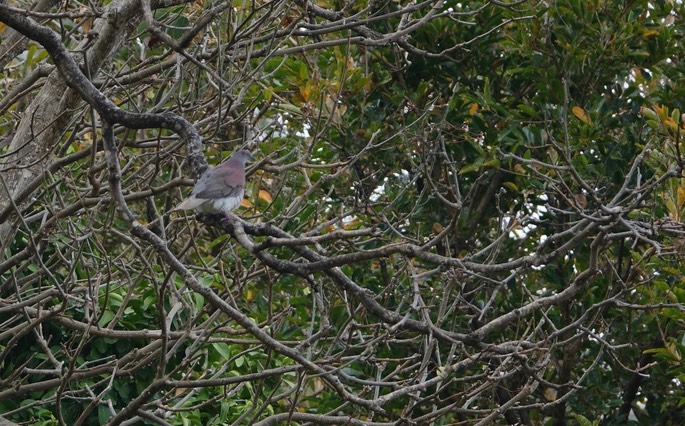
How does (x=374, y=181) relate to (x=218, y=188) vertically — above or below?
below

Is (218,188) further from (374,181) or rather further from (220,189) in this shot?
(374,181)

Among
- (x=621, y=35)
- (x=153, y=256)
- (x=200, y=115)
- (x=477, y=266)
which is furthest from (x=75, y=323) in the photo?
(x=621, y=35)

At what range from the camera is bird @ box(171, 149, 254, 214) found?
13.1 feet

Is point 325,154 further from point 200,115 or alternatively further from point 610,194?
point 610,194

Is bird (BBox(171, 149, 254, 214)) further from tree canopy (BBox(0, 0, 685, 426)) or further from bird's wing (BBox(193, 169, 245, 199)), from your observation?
tree canopy (BBox(0, 0, 685, 426))

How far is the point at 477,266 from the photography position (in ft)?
9.55

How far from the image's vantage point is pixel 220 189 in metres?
4.38

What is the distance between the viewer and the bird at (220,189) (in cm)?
399

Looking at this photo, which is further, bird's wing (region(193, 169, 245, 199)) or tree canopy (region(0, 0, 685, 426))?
tree canopy (region(0, 0, 685, 426))

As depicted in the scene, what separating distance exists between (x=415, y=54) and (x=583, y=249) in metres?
1.55

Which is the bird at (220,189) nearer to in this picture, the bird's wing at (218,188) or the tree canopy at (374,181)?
the bird's wing at (218,188)

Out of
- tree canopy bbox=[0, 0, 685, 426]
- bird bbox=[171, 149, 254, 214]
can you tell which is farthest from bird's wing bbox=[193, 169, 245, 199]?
tree canopy bbox=[0, 0, 685, 426]

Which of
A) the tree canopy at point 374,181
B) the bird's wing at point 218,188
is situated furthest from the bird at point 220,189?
the tree canopy at point 374,181

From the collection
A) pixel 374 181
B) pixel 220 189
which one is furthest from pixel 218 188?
pixel 374 181
